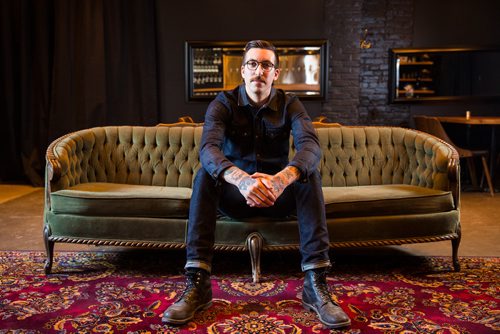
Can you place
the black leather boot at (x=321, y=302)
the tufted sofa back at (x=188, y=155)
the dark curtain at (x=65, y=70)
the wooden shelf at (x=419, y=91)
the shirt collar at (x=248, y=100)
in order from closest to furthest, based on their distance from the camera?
the black leather boot at (x=321, y=302)
the shirt collar at (x=248, y=100)
the tufted sofa back at (x=188, y=155)
the dark curtain at (x=65, y=70)
the wooden shelf at (x=419, y=91)

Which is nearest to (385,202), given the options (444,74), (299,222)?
(299,222)

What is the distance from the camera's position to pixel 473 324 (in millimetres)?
2080

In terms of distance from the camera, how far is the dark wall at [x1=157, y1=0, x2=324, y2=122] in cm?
650

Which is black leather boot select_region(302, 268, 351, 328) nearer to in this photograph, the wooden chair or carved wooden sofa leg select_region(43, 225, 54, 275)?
carved wooden sofa leg select_region(43, 225, 54, 275)

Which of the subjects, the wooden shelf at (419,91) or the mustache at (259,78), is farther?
the wooden shelf at (419,91)

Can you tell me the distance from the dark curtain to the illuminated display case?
1.75ft

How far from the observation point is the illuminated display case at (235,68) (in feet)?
21.4

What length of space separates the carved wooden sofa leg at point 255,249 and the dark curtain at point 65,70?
13.6ft

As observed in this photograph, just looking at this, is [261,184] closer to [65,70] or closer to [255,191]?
[255,191]

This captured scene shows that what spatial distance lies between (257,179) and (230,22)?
15.6ft

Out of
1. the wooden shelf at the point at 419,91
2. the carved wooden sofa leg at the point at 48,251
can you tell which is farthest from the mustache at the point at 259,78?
the wooden shelf at the point at 419,91

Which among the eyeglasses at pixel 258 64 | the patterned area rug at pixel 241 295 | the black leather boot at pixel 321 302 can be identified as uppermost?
the eyeglasses at pixel 258 64

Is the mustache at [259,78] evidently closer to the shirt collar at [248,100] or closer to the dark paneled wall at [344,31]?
the shirt collar at [248,100]

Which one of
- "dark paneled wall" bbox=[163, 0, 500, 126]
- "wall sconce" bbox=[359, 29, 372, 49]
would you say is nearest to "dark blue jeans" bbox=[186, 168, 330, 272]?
"dark paneled wall" bbox=[163, 0, 500, 126]
